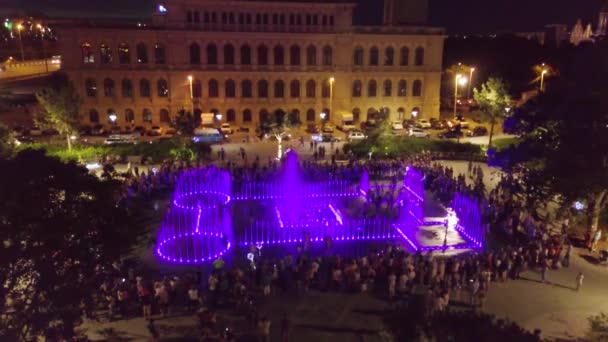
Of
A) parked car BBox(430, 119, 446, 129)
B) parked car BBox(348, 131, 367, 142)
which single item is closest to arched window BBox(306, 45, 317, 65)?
parked car BBox(348, 131, 367, 142)

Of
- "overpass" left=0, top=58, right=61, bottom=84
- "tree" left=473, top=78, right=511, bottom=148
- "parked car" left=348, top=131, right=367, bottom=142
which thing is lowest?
"parked car" left=348, top=131, right=367, bottom=142

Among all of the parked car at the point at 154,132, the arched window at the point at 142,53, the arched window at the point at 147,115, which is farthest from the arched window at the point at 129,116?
the parked car at the point at 154,132

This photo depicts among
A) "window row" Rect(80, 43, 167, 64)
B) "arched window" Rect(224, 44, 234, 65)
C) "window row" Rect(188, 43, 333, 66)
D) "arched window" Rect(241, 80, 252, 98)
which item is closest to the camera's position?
"window row" Rect(80, 43, 167, 64)

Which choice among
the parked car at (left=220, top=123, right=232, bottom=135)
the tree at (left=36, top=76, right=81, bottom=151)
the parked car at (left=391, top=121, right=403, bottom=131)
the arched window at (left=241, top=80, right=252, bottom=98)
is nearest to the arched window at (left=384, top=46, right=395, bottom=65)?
the parked car at (left=391, top=121, right=403, bottom=131)

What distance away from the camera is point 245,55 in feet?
197

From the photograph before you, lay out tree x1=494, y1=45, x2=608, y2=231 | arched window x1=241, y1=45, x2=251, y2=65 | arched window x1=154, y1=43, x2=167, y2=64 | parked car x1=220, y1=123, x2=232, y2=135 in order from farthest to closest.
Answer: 1. arched window x1=241, y1=45, x2=251, y2=65
2. arched window x1=154, y1=43, x2=167, y2=64
3. parked car x1=220, y1=123, x2=232, y2=135
4. tree x1=494, y1=45, x2=608, y2=231

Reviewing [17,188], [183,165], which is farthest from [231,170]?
[17,188]

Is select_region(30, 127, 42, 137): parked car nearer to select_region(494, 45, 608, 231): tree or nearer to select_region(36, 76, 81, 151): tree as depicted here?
select_region(36, 76, 81, 151): tree

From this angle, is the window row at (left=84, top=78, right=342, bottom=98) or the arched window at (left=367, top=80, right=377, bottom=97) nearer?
the window row at (left=84, top=78, right=342, bottom=98)

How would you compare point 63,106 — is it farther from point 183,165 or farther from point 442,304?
point 442,304

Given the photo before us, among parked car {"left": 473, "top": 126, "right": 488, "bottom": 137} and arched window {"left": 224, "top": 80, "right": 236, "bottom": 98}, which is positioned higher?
arched window {"left": 224, "top": 80, "right": 236, "bottom": 98}

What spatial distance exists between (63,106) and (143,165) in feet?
35.7

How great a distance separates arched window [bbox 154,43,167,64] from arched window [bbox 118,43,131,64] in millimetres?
2928

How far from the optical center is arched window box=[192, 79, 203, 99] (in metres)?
58.6
